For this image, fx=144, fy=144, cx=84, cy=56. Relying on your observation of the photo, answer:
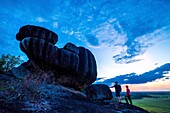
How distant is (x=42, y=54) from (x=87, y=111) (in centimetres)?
994

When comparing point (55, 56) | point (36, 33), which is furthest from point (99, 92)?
point (36, 33)

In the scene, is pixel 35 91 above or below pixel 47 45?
below

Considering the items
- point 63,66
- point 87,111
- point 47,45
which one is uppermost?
point 47,45

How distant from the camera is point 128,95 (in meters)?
16.6

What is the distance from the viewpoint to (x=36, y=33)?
16.5 meters

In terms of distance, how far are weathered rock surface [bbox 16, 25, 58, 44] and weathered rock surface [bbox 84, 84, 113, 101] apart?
756 centimetres

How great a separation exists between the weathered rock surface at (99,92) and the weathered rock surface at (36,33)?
24.8ft

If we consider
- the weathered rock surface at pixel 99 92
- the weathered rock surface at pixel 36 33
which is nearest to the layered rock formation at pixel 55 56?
the weathered rock surface at pixel 36 33

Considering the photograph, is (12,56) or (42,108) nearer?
(42,108)

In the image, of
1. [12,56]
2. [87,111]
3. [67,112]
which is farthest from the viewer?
[12,56]

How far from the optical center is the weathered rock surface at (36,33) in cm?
1653

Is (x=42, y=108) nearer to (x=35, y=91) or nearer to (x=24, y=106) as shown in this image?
(x=24, y=106)

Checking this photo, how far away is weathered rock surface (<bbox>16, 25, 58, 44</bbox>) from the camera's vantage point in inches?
651

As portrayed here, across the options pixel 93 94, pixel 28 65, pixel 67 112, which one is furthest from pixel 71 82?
pixel 67 112
